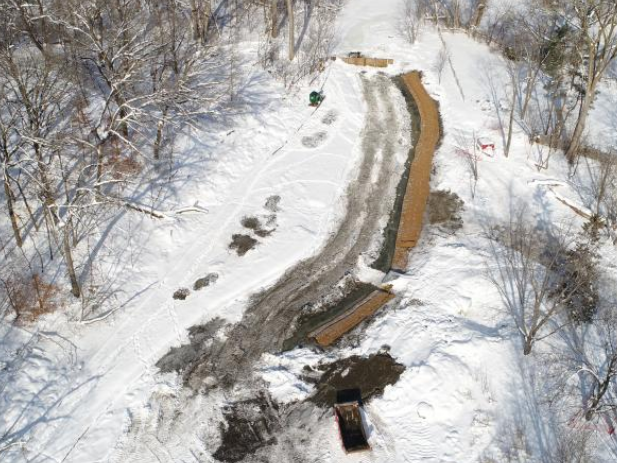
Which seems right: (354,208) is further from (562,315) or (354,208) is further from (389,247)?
(562,315)

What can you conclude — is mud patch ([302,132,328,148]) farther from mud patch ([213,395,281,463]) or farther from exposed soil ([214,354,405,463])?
mud patch ([213,395,281,463])

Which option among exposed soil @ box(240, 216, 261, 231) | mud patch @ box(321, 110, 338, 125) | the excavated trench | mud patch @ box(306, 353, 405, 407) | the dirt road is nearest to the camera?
the excavated trench

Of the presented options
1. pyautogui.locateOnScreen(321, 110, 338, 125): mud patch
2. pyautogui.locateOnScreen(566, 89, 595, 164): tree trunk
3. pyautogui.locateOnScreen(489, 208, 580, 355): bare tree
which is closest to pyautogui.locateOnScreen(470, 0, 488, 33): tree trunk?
pyautogui.locateOnScreen(566, 89, 595, 164): tree trunk

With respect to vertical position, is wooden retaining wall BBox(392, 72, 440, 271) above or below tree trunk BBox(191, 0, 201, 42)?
Result: below

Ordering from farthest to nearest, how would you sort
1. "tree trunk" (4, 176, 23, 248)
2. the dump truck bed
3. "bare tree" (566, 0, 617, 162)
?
"bare tree" (566, 0, 617, 162), "tree trunk" (4, 176, 23, 248), the dump truck bed

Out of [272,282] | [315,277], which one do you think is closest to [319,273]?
[315,277]

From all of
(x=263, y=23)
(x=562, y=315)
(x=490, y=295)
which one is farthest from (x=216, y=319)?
(x=263, y=23)

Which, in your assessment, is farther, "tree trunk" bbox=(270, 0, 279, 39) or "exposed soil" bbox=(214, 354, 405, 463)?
"tree trunk" bbox=(270, 0, 279, 39)
